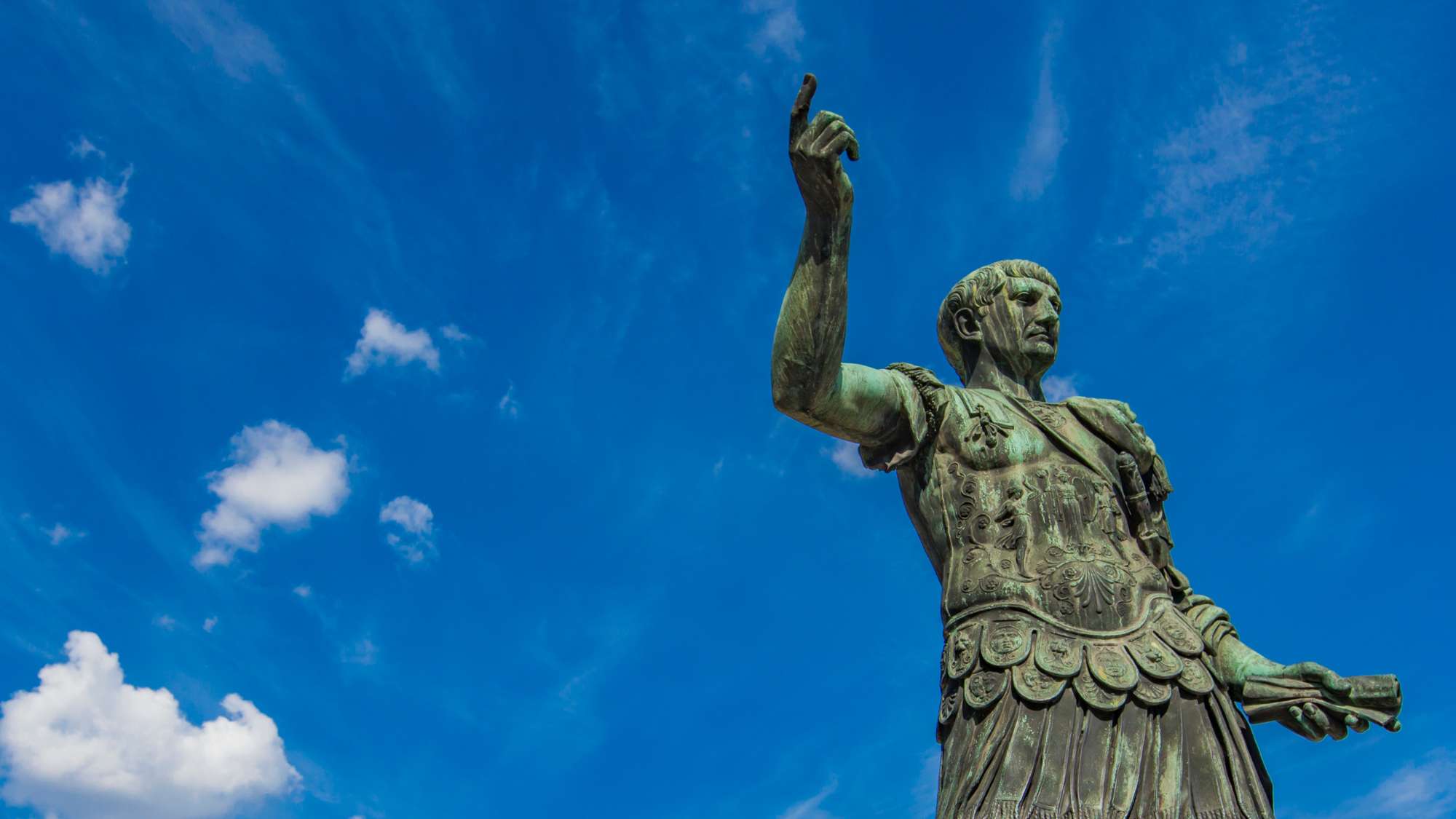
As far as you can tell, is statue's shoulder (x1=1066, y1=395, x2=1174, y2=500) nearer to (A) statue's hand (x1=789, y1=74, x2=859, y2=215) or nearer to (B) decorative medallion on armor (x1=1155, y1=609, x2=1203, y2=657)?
(B) decorative medallion on armor (x1=1155, y1=609, x2=1203, y2=657)

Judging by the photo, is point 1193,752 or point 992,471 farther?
point 992,471

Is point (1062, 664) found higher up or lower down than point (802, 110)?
lower down

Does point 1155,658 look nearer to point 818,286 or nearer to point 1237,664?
point 1237,664

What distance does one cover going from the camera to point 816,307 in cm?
645

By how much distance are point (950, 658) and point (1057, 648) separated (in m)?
0.57

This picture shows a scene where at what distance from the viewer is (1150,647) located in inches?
259

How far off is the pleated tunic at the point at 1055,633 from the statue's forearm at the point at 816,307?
0.88 metres

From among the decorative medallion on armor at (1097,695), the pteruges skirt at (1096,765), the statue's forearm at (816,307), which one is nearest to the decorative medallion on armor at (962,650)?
the pteruges skirt at (1096,765)

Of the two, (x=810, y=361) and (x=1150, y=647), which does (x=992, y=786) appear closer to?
(x=1150, y=647)

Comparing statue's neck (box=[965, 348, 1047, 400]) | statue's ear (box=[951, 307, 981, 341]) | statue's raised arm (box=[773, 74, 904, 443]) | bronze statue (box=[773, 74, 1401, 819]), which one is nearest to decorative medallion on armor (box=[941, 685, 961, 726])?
bronze statue (box=[773, 74, 1401, 819])

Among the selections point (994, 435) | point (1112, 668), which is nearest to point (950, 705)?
point (1112, 668)

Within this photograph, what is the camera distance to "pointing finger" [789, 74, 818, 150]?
6.20 m

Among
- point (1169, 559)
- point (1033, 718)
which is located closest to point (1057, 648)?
point (1033, 718)

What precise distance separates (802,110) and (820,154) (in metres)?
0.24
